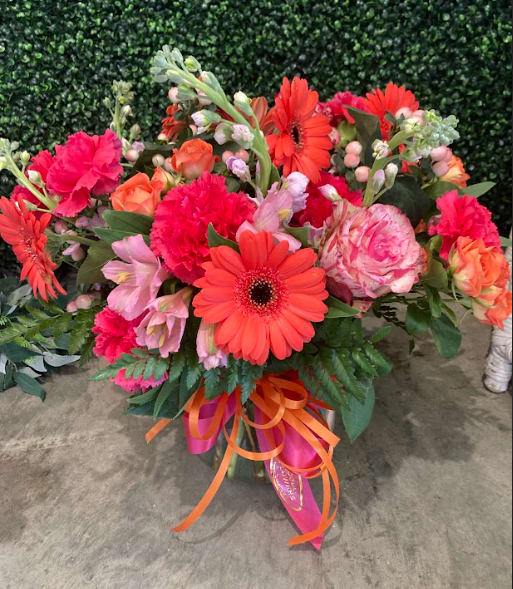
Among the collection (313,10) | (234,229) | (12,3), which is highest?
(313,10)

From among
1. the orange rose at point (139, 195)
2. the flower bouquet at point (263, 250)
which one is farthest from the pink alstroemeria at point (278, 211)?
the orange rose at point (139, 195)

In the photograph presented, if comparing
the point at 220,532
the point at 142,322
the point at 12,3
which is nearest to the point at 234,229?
the point at 142,322

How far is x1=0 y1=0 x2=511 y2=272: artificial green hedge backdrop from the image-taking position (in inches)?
40.9

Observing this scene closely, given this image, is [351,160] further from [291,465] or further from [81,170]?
[291,465]

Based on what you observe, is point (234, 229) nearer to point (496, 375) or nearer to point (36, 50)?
point (496, 375)

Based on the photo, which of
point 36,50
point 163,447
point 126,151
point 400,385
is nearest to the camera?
point 126,151

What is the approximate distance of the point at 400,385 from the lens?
96 cm

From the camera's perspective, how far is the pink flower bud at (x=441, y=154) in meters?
0.60

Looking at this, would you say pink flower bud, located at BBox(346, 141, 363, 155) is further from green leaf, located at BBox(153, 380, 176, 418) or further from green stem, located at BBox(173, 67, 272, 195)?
green leaf, located at BBox(153, 380, 176, 418)

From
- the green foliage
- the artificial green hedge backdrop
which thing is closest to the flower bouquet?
the green foliage

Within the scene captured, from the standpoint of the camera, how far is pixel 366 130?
63cm

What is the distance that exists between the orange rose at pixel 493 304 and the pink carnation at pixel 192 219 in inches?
10.6

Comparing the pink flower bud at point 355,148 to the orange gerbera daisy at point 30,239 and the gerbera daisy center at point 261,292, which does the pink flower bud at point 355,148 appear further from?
the orange gerbera daisy at point 30,239

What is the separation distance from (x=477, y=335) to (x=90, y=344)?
32.7 inches
